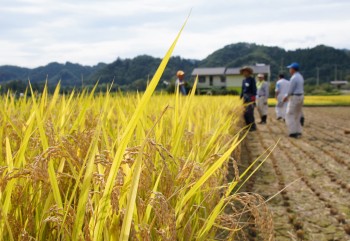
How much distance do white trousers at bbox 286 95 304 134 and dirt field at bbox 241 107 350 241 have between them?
0.63 metres

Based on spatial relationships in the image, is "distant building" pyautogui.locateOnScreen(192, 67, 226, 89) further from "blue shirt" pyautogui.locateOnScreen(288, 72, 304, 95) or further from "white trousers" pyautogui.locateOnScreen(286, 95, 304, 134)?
"blue shirt" pyautogui.locateOnScreen(288, 72, 304, 95)

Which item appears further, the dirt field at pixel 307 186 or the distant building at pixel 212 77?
the distant building at pixel 212 77

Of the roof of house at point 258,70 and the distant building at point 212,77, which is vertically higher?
the roof of house at point 258,70

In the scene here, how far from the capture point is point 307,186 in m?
4.21

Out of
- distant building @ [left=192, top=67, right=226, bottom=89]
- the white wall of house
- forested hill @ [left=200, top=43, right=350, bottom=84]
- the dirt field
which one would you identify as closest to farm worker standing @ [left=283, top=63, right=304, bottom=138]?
the dirt field

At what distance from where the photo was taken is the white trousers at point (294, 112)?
8008 millimetres

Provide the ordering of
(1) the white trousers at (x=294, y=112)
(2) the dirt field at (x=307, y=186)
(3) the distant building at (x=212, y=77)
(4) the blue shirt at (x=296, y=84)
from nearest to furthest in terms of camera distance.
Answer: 1. (2) the dirt field at (x=307, y=186)
2. (4) the blue shirt at (x=296, y=84)
3. (1) the white trousers at (x=294, y=112)
4. (3) the distant building at (x=212, y=77)

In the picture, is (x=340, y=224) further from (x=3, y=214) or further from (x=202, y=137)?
(x=3, y=214)

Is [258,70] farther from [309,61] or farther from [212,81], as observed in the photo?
[309,61]

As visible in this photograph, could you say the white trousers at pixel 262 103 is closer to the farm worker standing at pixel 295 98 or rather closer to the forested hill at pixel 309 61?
the farm worker standing at pixel 295 98

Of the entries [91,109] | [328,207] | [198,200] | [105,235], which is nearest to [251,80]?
[328,207]

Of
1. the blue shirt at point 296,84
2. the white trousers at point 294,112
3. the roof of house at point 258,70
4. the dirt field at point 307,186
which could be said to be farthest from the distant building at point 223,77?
the dirt field at point 307,186

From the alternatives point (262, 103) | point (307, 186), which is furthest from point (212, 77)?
point (307, 186)

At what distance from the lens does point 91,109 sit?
313 centimetres
